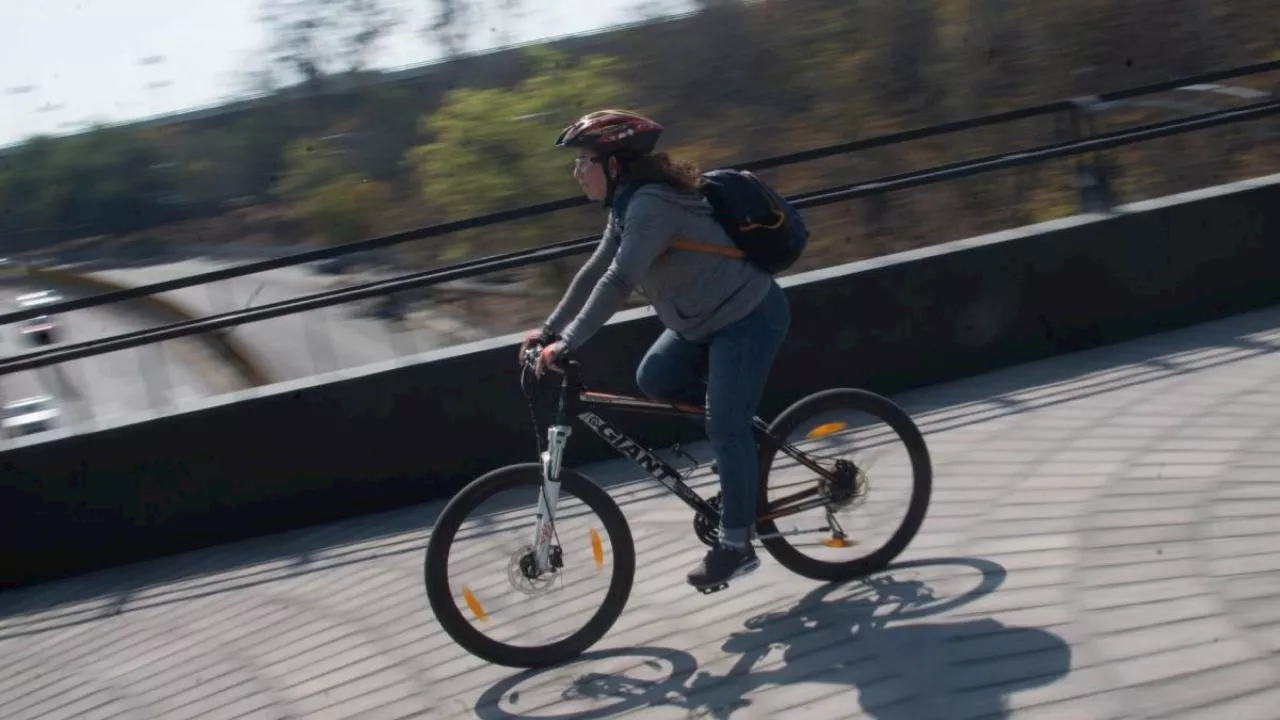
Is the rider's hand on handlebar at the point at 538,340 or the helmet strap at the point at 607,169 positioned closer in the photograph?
the helmet strap at the point at 607,169

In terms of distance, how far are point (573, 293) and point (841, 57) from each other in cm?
1152

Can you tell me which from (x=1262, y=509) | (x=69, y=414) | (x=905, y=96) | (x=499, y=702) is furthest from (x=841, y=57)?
(x=499, y=702)

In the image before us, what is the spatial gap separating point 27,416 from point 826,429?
4466mm

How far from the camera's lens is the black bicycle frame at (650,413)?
478 cm

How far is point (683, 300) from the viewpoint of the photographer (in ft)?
15.6

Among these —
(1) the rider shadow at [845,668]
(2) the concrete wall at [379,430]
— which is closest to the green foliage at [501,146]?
(2) the concrete wall at [379,430]

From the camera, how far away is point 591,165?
15.3ft

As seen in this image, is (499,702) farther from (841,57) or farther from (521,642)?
(841,57)

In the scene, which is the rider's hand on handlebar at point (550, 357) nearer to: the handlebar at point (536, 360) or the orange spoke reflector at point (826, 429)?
the handlebar at point (536, 360)

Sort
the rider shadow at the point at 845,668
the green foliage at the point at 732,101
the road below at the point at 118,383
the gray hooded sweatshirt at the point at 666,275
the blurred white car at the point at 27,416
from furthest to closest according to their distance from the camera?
the green foliage at the point at 732,101
the road below at the point at 118,383
the blurred white car at the point at 27,416
the gray hooded sweatshirt at the point at 666,275
the rider shadow at the point at 845,668

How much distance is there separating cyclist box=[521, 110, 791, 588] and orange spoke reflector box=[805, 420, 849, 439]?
36cm

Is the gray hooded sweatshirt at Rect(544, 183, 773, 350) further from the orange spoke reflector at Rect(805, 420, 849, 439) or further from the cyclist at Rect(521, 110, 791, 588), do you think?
the orange spoke reflector at Rect(805, 420, 849, 439)

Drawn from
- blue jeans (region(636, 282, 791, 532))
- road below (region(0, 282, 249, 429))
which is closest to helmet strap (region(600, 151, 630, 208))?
blue jeans (region(636, 282, 791, 532))

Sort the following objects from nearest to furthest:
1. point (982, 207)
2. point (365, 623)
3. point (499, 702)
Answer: point (499, 702), point (365, 623), point (982, 207)
